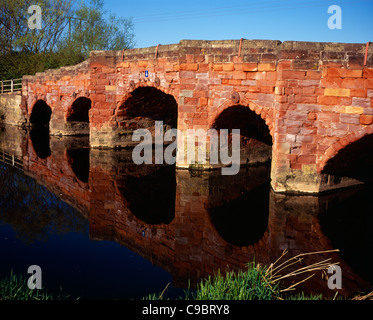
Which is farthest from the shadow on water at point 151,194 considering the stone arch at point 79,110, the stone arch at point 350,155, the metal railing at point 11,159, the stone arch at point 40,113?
the stone arch at point 40,113

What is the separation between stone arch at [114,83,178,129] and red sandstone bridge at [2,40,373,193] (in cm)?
5

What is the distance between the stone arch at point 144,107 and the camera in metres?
13.3

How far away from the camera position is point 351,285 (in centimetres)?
513

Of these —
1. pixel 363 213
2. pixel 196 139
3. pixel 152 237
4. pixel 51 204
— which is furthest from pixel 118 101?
pixel 363 213

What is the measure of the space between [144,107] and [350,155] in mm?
7812

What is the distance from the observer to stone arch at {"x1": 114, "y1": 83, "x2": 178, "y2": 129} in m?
13.3

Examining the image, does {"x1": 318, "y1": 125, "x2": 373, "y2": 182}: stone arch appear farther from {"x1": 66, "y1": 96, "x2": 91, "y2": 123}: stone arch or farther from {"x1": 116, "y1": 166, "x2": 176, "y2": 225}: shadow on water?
{"x1": 66, "y1": 96, "x2": 91, "y2": 123}: stone arch

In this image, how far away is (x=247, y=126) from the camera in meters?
11.4

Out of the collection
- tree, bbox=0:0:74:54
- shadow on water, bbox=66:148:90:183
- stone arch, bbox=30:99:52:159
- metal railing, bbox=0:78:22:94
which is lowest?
shadow on water, bbox=66:148:90:183

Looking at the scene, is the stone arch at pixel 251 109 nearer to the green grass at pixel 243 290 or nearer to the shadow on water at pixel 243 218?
the shadow on water at pixel 243 218

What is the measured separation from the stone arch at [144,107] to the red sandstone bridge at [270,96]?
0.05m

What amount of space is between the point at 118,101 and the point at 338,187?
7.99m

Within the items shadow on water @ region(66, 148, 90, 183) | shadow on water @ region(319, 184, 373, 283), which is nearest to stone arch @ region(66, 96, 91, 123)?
shadow on water @ region(66, 148, 90, 183)
